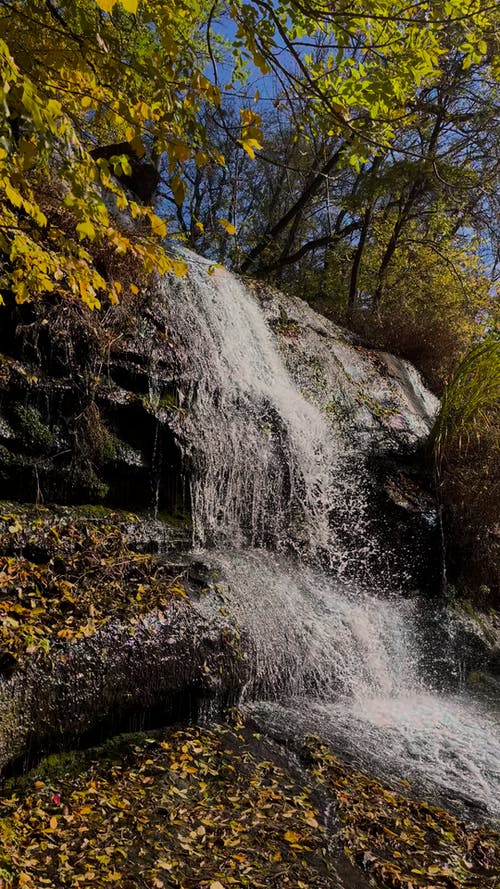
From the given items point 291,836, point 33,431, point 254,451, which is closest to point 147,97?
point 33,431

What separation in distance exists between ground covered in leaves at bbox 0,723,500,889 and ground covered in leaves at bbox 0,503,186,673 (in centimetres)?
64

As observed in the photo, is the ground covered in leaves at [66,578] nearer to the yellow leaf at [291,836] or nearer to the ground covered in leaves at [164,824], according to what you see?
the ground covered in leaves at [164,824]

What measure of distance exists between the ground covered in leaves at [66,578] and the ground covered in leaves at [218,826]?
25.4 inches

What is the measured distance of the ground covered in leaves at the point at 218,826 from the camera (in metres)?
2.24

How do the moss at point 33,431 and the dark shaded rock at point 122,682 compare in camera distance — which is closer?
the dark shaded rock at point 122,682

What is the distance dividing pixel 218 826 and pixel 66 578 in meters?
1.66

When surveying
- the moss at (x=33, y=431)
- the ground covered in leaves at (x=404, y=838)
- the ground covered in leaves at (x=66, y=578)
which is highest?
the moss at (x=33, y=431)

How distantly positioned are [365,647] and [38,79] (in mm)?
4128

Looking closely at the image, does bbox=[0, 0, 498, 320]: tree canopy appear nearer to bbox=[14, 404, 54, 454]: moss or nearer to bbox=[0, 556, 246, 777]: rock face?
bbox=[14, 404, 54, 454]: moss

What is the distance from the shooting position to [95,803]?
2576mm

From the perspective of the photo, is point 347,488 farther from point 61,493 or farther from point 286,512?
point 61,493

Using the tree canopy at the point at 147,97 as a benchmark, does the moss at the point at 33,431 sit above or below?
below

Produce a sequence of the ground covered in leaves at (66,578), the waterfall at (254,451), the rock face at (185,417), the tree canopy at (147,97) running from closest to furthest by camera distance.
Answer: the tree canopy at (147,97) → the ground covered in leaves at (66,578) → the rock face at (185,417) → the waterfall at (254,451)

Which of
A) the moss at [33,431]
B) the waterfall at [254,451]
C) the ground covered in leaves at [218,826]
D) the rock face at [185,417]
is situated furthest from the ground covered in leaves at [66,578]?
the waterfall at [254,451]
